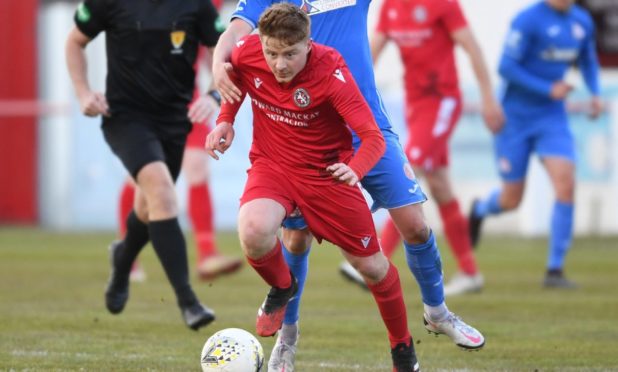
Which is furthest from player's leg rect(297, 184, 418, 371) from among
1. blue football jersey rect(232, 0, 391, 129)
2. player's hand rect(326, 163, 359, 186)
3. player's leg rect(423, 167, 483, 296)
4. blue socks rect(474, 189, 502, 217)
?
blue socks rect(474, 189, 502, 217)

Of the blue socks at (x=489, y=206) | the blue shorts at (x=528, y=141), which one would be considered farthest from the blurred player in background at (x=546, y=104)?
the blue socks at (x=489, y=206)

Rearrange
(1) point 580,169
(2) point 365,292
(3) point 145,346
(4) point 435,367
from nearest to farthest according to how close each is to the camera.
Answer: (4) point 435,367 → (3) point 145,346 → (2) point 365,292 → (1) point 580,169

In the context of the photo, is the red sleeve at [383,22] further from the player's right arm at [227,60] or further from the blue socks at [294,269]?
the blue socks at [294,269]

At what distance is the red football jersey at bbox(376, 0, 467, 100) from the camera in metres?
9.67

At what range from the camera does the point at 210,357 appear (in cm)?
552

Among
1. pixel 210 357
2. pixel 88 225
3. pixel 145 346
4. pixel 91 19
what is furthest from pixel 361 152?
pixel 88 225

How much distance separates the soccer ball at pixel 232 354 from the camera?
5.46m

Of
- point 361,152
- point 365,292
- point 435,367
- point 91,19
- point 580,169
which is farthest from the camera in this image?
point 580,169

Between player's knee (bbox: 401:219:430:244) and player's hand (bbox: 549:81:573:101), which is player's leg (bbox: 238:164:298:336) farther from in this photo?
player's hand (bbox: 549:81:573:101)

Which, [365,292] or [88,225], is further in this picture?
[88,225]

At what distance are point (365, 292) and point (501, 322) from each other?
85.3 inches

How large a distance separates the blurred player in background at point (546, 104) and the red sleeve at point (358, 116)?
5.18 metres

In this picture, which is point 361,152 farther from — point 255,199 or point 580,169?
point 580,169

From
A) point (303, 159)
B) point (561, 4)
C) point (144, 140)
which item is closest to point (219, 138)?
point (303, 159)
